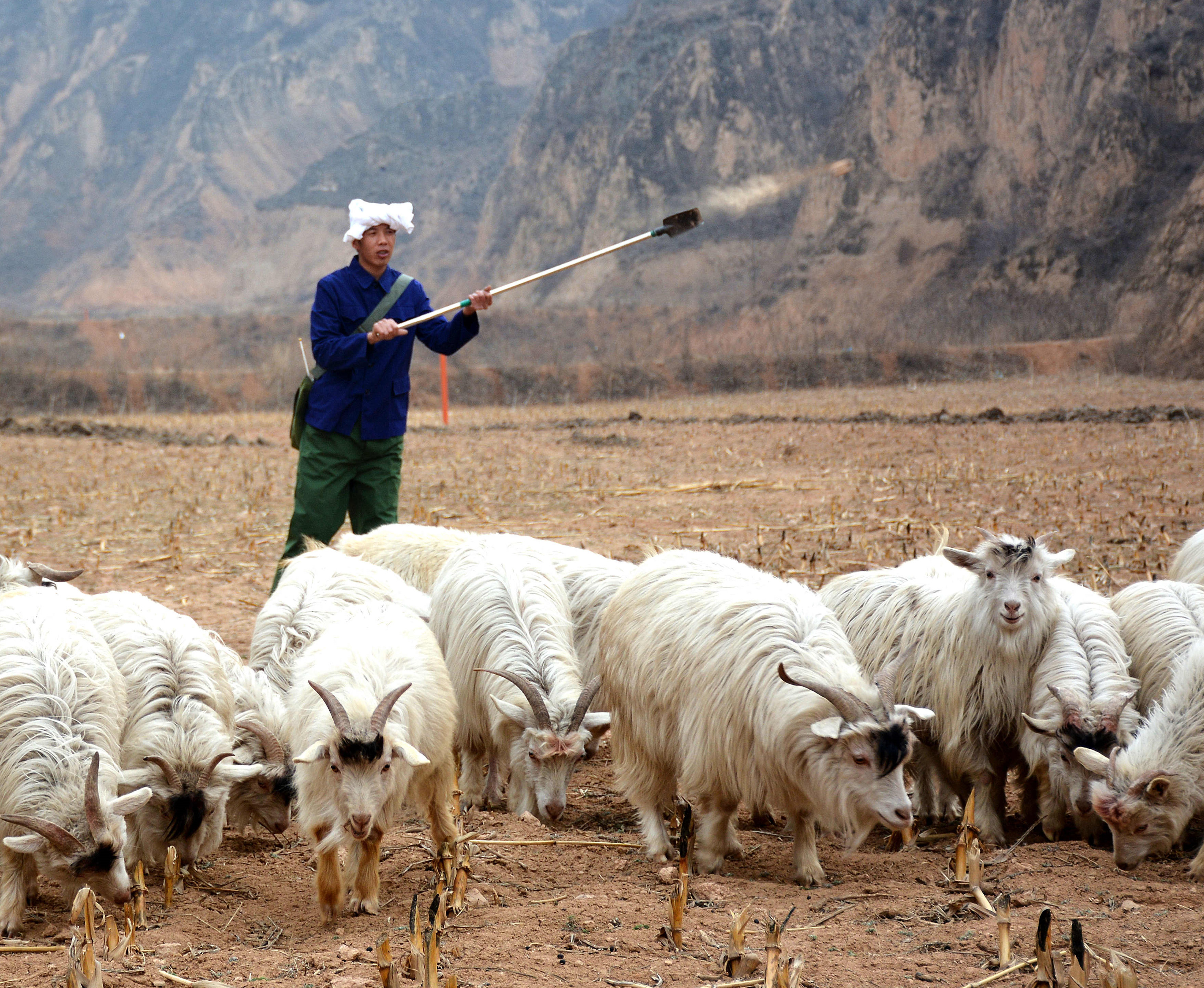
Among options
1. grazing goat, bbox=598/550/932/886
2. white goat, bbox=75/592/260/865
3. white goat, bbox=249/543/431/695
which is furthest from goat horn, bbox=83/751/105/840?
grazing goat, bbox=598/550/932/886

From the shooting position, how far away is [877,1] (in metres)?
61.2

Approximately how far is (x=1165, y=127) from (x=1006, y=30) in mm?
8128

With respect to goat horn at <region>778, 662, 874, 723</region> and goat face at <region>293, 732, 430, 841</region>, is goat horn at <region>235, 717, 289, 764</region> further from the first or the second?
Answer: goat horn at <region>778, 662, 874, 723</region>

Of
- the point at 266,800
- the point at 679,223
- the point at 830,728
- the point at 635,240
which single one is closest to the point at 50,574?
the point at 266,800

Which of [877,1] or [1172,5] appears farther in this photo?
[877,1]

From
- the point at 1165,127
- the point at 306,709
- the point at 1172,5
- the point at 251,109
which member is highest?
the point at 251,109

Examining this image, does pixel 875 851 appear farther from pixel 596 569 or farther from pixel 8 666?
pixel 8 666

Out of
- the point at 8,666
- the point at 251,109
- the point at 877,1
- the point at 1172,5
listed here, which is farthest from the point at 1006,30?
the point at 251,109

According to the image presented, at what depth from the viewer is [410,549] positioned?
8.12 metres

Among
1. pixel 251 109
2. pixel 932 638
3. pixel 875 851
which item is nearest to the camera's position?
pixel 875 851

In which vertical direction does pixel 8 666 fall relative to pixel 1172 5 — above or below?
below

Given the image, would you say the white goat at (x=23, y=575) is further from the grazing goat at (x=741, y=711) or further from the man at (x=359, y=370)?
the grazing goat at (x=741, y=711)

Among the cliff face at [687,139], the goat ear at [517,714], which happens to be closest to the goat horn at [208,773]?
the goat ear at [517,714]

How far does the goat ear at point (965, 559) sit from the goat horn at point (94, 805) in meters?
3.95
